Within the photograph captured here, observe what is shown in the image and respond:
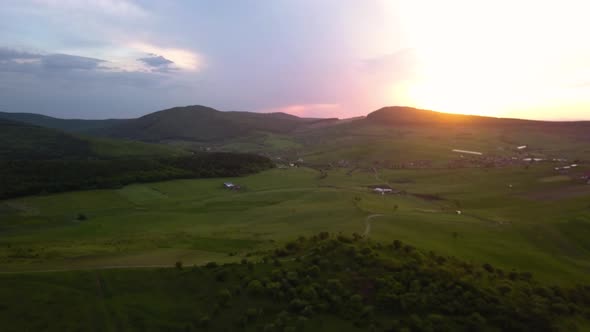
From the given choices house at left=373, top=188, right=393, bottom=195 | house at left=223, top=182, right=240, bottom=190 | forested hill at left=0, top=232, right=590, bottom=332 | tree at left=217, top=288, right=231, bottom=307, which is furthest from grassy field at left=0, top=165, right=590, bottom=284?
tree at left=217, top=288, right=231, bottom=307

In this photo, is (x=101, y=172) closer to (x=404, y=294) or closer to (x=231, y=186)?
(x=231, y=186)

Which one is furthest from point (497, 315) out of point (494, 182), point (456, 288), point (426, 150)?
point (426, 150)

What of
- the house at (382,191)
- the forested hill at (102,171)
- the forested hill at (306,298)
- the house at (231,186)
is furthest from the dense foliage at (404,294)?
the forested hill at (102,171)

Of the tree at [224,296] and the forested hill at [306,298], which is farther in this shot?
the tree at [224,296]

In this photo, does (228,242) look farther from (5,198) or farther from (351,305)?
(5,198)

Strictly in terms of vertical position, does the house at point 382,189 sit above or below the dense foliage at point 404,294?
below

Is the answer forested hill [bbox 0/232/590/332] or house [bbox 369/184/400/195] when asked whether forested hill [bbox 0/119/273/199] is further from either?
forested hill [bbox 0/232/590/332]

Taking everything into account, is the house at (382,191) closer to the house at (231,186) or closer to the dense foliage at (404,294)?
the house at (231,186)
